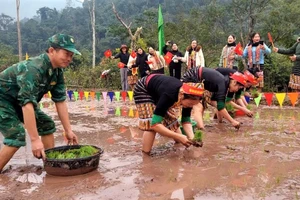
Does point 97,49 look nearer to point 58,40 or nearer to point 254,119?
point 254,119

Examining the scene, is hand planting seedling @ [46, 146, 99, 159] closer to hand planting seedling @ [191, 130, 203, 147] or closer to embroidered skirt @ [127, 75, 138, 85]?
hand planting seedling @ [191, 130, 203, 147]

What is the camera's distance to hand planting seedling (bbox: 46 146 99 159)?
420 centimetres

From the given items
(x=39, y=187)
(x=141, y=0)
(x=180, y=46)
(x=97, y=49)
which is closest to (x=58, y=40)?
(x=39, y=187)

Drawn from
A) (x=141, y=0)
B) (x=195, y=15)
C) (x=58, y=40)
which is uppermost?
(x=141, y=0)

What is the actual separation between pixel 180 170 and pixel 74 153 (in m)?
1.25

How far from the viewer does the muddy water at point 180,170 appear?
3455mm

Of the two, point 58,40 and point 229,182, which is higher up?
point 58,40

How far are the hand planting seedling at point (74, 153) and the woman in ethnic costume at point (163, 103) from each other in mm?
815

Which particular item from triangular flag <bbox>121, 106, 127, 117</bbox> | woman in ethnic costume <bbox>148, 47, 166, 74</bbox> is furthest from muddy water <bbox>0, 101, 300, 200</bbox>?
woman in ethnic costume <bbox>148, 47, 166, 74</bbox>

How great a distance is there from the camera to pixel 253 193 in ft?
10.9

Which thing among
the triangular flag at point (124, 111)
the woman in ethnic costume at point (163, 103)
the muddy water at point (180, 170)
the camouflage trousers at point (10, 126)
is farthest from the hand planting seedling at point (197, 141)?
the triangular flag at point (124, 111)

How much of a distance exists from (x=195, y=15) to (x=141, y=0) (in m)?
42.0

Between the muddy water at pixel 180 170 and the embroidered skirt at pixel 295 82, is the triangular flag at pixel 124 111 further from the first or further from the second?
the embroidered skirt at pixel 295 82

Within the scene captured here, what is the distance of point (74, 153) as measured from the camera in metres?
4.32
